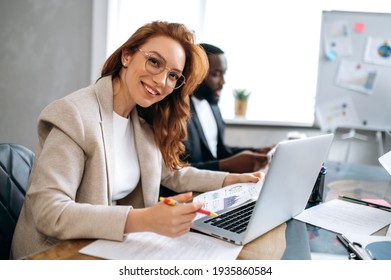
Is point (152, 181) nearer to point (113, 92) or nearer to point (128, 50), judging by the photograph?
point (113, 92)

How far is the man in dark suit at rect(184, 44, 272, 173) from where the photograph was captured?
75.4 inches

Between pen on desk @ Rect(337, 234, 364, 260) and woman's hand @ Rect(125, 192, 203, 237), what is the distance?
346 mm

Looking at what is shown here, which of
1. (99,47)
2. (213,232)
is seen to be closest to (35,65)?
(99,47)

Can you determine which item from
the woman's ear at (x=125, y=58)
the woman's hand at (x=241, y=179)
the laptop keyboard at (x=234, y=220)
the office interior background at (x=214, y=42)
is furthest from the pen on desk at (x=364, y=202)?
the office interior background at (x=214, y=42)

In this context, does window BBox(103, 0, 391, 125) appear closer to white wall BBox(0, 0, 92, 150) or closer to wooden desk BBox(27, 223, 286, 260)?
white wall BBox(0, 0, 92, 150)

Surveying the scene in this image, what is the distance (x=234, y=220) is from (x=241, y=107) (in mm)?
2359

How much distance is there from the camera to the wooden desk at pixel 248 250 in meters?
0.77

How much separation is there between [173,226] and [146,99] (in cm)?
50

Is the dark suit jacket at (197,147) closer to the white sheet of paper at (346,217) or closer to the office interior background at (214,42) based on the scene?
the white sheet of paper at (346,217)

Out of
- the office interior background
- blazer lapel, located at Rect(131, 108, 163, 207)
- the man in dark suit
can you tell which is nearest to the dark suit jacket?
the man in dark suit

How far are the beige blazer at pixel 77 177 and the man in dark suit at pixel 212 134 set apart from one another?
64 cm

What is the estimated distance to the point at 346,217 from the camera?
1123mm

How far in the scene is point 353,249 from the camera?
864 mm

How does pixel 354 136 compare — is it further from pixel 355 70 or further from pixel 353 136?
pixel 355 70
